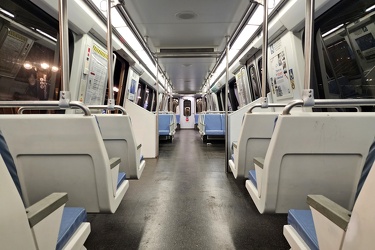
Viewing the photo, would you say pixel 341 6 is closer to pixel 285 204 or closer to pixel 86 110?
pixel 285 204

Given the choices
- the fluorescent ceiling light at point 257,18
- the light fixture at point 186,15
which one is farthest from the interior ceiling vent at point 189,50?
the fluorescent ceiling light at point 257,18

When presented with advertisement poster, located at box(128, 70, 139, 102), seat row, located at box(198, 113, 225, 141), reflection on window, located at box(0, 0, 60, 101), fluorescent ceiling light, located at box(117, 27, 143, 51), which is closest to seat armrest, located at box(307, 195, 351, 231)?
reflection on window, located at box(0, 0, 60, 101)

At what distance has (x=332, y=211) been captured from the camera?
81 cm

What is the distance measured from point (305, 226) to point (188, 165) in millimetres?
3665

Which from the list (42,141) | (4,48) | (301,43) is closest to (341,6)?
(301,43)

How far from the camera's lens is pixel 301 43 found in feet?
9.94

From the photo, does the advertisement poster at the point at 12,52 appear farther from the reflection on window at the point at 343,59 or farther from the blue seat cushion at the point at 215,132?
the blue seat cushion at the point at 215,132

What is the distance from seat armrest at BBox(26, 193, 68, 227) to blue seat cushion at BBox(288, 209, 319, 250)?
1103 mm

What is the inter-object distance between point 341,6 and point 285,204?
2.13 m

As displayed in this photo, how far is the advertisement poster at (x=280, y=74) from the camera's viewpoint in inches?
127

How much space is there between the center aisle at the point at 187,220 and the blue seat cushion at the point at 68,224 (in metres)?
0.74

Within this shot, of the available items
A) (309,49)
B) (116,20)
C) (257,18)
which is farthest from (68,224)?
(257,18)

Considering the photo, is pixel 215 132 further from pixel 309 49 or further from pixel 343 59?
pixel 309 49

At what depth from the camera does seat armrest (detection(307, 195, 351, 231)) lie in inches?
29.7
